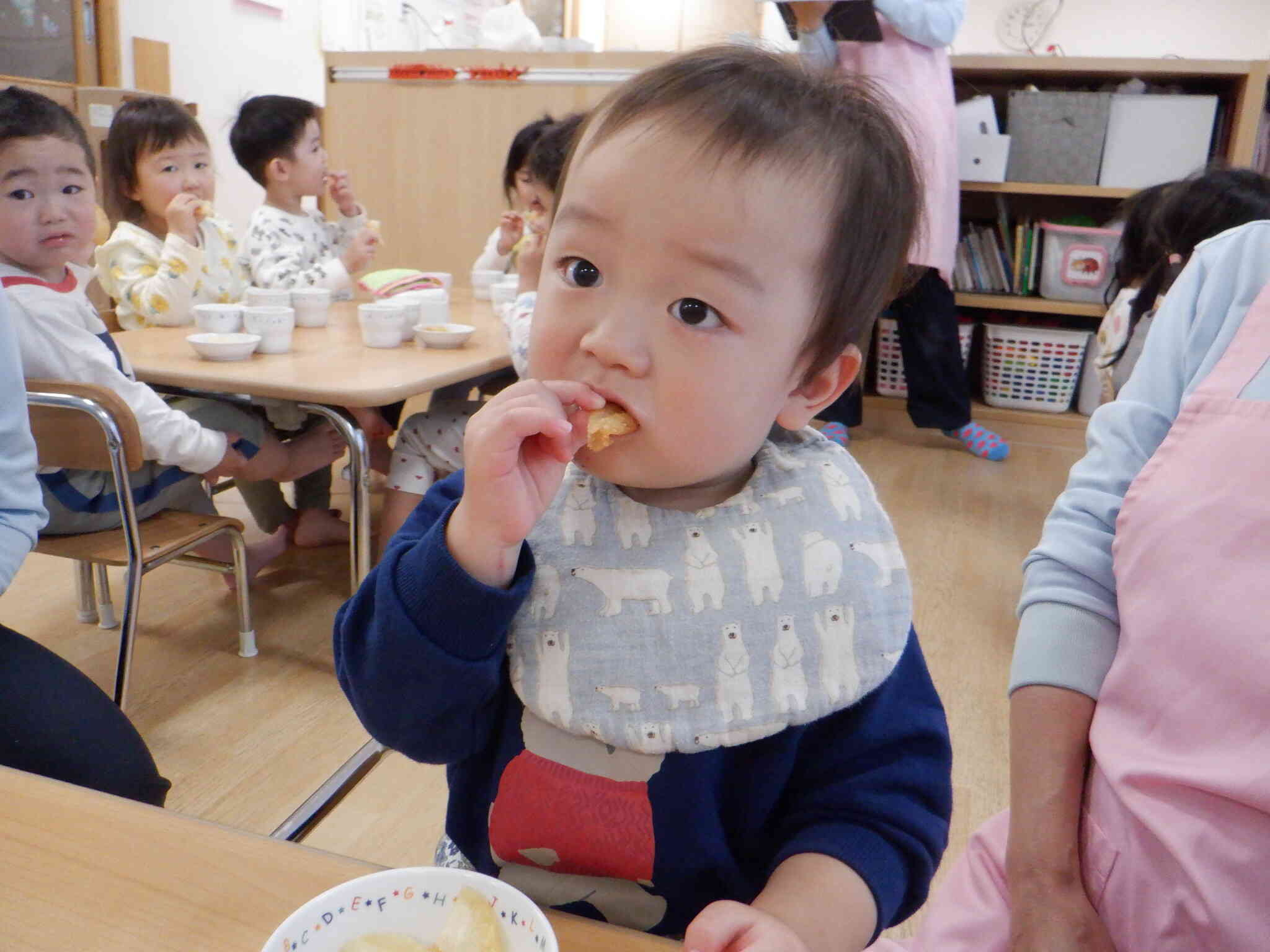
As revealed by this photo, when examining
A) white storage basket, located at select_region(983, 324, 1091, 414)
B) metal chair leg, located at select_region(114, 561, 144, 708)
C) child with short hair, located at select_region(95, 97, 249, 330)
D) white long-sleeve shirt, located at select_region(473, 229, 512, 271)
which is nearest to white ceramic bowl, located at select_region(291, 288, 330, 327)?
child with short hair, located at select_region(95, 97, 249, 330)

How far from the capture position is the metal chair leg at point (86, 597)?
2301 mm

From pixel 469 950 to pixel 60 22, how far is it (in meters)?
5.16

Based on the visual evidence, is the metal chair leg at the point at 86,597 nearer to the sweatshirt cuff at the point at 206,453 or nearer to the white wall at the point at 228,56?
the sweatshirt cuff at the point at 206,453

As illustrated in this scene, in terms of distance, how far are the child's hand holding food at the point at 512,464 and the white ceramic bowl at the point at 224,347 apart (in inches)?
58.3

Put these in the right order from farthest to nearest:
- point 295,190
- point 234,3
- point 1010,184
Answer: point 234,3, point 1010,184, point 295,190

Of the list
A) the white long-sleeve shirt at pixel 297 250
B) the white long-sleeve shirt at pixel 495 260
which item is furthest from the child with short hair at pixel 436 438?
the white long-sleeve shirt at pixel 495 260

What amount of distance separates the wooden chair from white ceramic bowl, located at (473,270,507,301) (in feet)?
3.76

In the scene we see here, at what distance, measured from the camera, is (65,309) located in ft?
Answer: 5.54

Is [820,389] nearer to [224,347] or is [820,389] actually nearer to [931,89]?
[224,347]

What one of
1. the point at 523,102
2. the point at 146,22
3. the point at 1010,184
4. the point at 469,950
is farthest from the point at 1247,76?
the point at 146,22

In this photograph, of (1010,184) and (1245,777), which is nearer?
(1245,777)

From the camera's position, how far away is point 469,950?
0.43 metres

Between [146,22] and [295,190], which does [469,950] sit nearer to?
[295,190]

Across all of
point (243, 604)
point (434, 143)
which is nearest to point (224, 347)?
point (243, 604)
